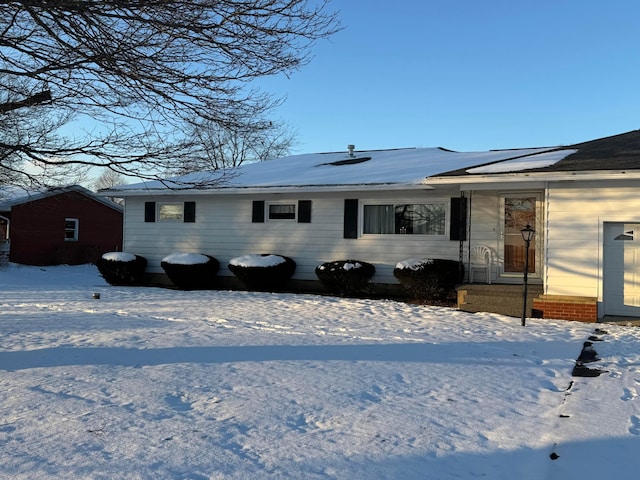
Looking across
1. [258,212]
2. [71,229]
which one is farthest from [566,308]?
[71,229]

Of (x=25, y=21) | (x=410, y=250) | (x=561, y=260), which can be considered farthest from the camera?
(x=410, y=250)

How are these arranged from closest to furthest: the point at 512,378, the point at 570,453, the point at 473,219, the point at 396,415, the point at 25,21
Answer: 1. the point at 570,453
2. the point at 396,415
3. the point at 512,378
4. the point at 25,21
5. the point at 473,219

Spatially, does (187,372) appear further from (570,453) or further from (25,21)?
(25,21)

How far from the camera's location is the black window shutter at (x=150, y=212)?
1644cm

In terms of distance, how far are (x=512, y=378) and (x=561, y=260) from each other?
16.6ft

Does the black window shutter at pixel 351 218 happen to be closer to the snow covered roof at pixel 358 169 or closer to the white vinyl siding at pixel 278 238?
the white vinyl siding at pixel 278 238

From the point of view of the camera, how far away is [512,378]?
5.82 metres

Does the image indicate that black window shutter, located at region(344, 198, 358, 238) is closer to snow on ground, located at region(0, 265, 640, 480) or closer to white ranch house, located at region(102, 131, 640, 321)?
white ranch house, located at region(102, 131, 640, 321)

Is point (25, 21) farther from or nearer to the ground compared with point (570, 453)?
farther from the ground

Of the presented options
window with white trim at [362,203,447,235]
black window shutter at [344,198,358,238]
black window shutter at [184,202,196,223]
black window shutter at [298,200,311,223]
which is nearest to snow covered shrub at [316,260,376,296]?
black window shutter at [344,198,358,238]

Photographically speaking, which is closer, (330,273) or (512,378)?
(512,378)

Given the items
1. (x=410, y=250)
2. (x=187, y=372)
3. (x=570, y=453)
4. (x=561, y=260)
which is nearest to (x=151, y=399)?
(x=187, y=372)

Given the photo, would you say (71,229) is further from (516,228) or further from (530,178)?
(530,178)

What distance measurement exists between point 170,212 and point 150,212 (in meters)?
0.67
